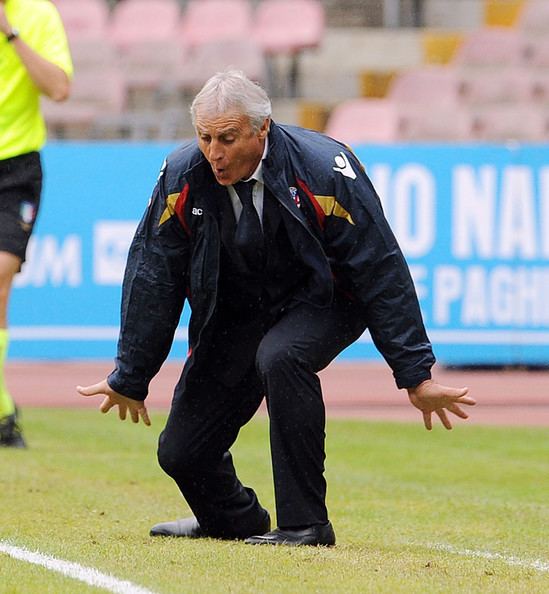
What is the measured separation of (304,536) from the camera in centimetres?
531

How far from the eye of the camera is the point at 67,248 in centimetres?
1275

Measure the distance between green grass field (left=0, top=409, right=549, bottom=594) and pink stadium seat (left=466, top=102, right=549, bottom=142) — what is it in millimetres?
6294

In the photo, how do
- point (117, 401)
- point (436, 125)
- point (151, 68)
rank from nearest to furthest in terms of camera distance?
point (117, 401) → point (436, 125) → point (151, 68)

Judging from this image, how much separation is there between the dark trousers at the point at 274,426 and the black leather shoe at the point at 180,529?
0.13 feet

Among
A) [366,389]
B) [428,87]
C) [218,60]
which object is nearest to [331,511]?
[366,389]

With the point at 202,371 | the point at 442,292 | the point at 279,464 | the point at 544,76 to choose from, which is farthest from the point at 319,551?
the point at 544,76

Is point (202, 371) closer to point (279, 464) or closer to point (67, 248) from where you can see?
point (279, 464)

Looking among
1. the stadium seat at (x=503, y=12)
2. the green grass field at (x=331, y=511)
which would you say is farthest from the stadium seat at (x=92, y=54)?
the green grass field at (x=331, y=511)

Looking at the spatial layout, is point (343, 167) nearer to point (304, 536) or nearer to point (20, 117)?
point (304, 536)

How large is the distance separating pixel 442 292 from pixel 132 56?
6502 millimetres

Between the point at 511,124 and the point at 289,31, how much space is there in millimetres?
3376

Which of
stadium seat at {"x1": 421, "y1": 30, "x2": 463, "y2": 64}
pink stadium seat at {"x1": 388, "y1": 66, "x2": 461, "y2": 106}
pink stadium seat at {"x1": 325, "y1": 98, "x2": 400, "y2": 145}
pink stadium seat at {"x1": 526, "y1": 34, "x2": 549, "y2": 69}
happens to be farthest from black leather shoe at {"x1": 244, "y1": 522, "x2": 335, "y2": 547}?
stadium seat at {"x1": 421, "y1": 30, "x2": 463, "y2": 64}

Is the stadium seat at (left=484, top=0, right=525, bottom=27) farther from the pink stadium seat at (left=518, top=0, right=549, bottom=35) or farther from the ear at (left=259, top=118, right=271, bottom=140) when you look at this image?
the ear at (left=259, top=118, right=271, bottom=140)

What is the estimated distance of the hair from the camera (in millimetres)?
5020
